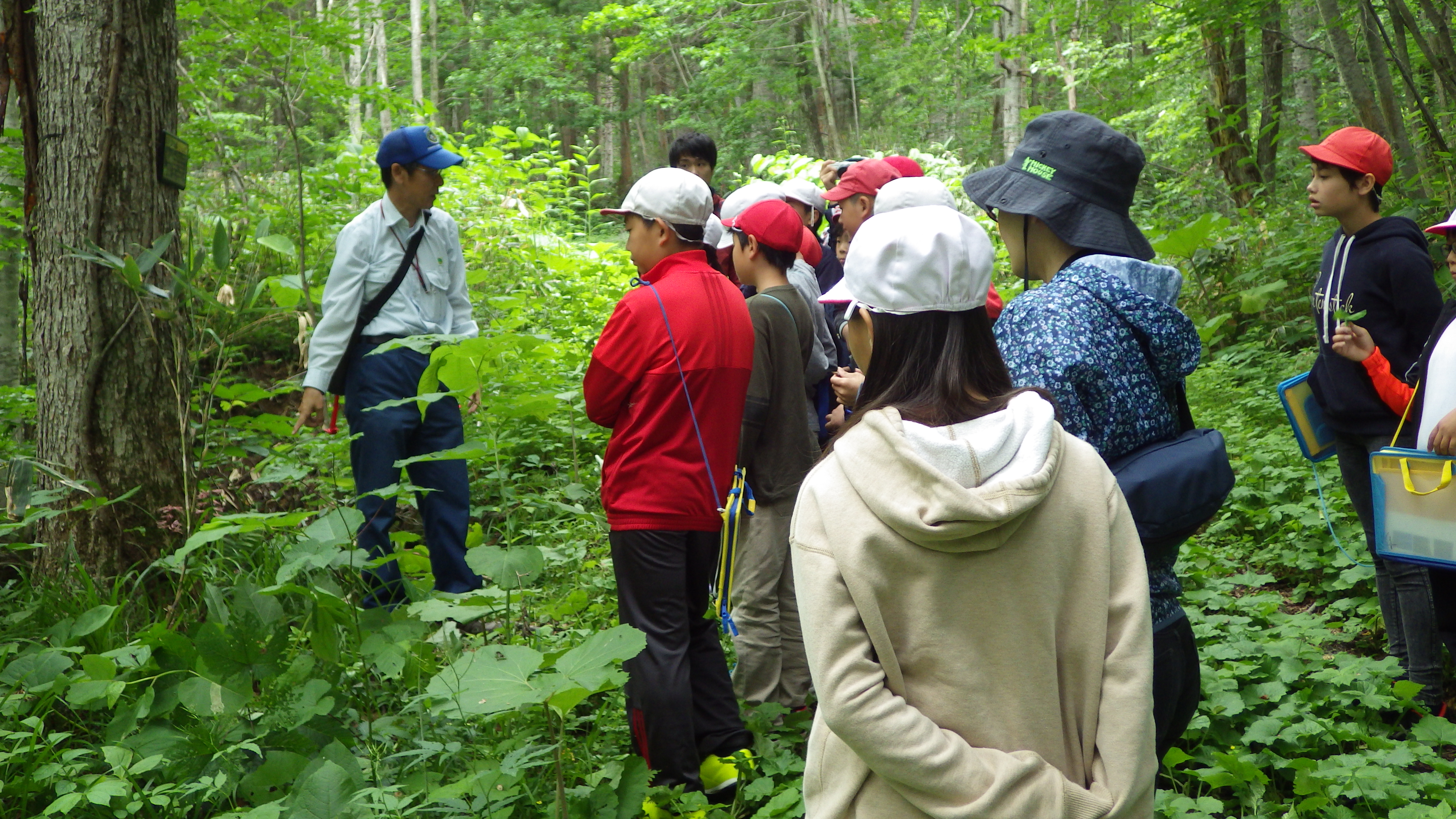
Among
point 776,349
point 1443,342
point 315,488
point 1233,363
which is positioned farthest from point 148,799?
point 1233,363

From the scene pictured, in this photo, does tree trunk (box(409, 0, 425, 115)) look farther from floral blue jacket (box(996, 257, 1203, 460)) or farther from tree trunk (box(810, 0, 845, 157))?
floral blue jacket (box(996, 257, 1203, 460))

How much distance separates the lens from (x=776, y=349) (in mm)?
3592

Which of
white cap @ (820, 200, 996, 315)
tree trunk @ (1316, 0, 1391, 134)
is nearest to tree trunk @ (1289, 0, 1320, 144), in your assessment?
tree trunk @ (1316, 0, 1391, 134)

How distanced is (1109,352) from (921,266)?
55 centimetres

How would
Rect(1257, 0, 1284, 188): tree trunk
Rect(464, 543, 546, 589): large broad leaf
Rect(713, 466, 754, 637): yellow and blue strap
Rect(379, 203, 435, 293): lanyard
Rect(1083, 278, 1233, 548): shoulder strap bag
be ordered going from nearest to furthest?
Rect(1083, 278, 1233, 548): shoulder strap bag < Rect(464, 543, 546, 589): large broad leaf < Rect(713, 466, 754, 637): yellow and blue strap < Rect(379, 203, 435, 293): lanyard < Rect(1257, 0, 1284, 188): tree trunk

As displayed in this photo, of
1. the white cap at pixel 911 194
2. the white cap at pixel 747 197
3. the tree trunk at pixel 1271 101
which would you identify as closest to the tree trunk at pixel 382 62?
the tree trunk at pixel 1271 101

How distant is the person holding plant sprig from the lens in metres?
3.00

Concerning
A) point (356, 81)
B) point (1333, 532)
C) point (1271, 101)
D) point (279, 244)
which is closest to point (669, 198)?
point (279, 244)

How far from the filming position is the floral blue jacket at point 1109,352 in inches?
68.2

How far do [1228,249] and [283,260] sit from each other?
8766mm

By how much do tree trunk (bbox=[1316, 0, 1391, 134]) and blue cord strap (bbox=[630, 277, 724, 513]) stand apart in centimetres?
577

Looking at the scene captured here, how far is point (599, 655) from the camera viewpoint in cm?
218

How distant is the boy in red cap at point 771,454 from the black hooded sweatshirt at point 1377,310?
6.27ft

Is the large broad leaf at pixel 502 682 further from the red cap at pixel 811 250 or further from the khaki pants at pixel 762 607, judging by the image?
the red cap at pixel 811 250
